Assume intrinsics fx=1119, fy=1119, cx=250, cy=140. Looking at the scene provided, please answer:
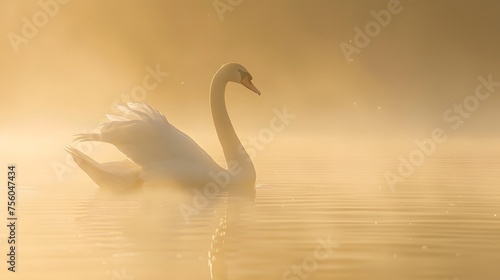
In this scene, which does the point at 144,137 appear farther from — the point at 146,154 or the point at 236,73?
the point at 236,73

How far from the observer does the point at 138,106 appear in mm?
12891

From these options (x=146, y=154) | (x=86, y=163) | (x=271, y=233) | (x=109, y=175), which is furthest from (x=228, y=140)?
(x=271, y=233)

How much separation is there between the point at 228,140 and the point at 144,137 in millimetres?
1641

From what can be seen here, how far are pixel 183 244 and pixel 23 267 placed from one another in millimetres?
1472

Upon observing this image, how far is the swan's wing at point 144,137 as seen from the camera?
1255 centimetres

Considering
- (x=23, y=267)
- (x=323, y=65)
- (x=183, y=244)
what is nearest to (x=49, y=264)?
(x=23, y=267)

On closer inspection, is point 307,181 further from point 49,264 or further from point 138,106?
point 49,264

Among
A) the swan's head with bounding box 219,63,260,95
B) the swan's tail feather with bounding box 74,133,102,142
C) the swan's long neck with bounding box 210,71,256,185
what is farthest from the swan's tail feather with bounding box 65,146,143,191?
the swan's head with bounding box 219,63,260,95

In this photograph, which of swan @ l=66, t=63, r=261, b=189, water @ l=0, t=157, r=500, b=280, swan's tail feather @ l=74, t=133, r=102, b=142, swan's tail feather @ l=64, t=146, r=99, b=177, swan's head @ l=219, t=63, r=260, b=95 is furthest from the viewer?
swan's head @ l=219, t=63, r=260, b=95

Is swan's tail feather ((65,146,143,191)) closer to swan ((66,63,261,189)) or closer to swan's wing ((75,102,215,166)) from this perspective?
swan ((66,63,261,189))

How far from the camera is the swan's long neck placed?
43.8ft

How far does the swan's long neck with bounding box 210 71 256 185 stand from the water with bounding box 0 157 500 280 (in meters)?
0.30

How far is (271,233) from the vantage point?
358 inches

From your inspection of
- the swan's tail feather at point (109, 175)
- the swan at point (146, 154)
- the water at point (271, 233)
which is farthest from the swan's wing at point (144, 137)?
the water at point (271, 233)
